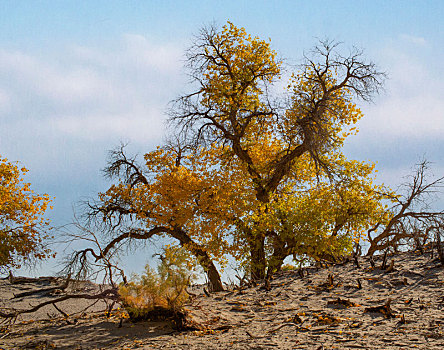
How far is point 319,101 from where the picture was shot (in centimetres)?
1402

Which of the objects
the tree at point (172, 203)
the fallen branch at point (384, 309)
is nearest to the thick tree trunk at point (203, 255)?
the tree at point (172, 203)

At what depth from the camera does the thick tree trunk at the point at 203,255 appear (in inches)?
602

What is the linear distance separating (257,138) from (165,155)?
3.83 meters

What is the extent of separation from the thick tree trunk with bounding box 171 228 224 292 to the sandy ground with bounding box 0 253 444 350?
509 cm

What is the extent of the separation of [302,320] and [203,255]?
8863 mm

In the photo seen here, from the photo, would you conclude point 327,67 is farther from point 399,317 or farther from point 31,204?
point 31,204

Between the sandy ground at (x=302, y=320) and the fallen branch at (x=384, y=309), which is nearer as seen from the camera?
the sandy ground at (x=302, y=320)

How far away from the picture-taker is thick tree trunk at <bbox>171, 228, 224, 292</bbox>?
1529 cm

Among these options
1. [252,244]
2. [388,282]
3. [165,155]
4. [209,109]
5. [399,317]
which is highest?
[209,109]

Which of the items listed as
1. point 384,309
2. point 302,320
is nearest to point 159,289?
point 302,320

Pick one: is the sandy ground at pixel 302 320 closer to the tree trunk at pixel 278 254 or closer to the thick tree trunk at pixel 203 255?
the tree trunk at pixel 278 254

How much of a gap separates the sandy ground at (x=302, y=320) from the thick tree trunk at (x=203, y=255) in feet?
16.7

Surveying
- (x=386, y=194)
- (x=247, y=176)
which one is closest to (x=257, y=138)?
(x=247, y=176)

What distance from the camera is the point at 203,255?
1547 centimetres
